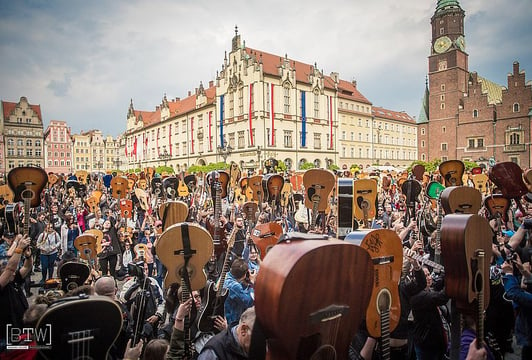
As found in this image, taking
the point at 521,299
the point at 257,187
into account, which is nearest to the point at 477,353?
the point at 521,299

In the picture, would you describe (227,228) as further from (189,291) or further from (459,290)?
(459,290)

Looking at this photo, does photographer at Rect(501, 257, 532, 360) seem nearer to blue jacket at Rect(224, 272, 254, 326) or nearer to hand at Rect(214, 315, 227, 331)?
blue jacket at Rect(224, 272, 254, 326)

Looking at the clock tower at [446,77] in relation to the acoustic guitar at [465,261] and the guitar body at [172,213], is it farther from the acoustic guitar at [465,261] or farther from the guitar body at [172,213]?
the acoustic guitar at [465,261]

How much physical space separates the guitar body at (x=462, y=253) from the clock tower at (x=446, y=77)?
65.0 meters

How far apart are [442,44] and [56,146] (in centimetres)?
8981

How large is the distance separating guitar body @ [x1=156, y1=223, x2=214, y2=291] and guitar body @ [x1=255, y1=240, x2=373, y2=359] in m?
1.96

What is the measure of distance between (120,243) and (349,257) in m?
8.44

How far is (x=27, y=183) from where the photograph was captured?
17.4 feet

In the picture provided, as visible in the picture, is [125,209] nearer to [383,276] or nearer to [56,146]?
[383,276]

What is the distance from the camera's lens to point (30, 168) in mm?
5289

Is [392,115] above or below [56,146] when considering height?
above

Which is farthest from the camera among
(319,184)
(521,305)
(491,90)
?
(491,90)

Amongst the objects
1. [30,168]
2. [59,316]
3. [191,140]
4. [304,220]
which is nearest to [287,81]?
[191,140]

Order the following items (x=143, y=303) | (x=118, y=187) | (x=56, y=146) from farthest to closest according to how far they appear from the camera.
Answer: (x=56, y=146)
(x=118, y=187)
(x=143, y=303)
